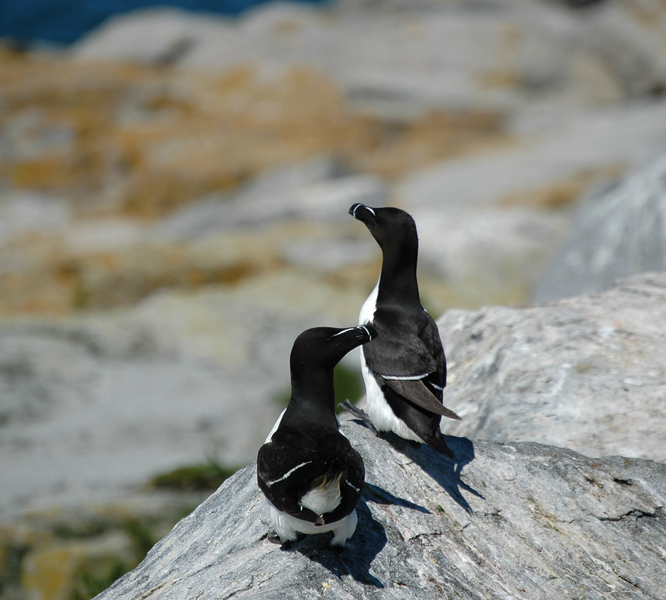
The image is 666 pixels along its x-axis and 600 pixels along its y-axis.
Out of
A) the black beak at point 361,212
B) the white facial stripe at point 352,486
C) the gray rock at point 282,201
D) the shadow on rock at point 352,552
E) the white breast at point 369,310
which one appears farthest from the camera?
the gray rock at point 282,201

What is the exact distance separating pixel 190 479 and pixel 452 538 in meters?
4.48

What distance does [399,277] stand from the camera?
180 inches

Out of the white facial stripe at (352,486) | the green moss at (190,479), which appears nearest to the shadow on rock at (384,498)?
the white facial stripe at (352,486)

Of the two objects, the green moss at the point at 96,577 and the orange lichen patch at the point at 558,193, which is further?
the orange lichen patch at the point at 558,193

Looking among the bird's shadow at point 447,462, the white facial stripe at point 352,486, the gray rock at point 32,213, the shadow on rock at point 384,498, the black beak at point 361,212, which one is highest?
Result: the black beak at point 361,212

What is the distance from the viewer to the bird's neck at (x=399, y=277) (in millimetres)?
4555

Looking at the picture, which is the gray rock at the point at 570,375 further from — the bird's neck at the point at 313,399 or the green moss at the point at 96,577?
the green moss at the point at 96,577

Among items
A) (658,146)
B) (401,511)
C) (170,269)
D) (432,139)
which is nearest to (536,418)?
(401,511)

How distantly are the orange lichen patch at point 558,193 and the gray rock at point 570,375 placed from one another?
8907mm

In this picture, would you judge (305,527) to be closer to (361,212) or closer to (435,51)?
(361,212)

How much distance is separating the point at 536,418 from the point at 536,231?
796 centimetres

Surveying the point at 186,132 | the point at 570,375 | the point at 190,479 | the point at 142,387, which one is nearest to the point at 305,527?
the point at 570,375

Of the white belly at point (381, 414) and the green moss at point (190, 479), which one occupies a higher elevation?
the white belly at point (381, 414)

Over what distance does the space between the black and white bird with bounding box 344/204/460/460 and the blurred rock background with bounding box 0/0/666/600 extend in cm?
343
